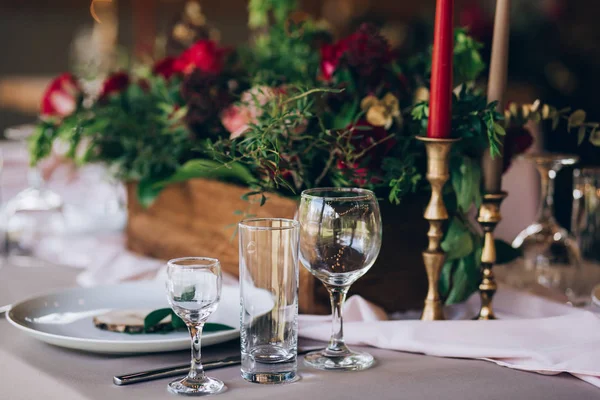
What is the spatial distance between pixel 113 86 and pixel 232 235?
0.63m

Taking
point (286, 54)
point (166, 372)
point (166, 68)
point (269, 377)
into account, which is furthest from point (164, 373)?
point (166, 68)

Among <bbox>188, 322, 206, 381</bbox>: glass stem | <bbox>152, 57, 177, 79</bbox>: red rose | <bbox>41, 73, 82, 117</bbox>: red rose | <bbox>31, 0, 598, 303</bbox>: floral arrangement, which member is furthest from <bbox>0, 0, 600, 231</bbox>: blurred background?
<bbox>188, 322, 206, 381</bbox>: glass stem

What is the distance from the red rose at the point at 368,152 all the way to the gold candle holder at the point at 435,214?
0.08 m

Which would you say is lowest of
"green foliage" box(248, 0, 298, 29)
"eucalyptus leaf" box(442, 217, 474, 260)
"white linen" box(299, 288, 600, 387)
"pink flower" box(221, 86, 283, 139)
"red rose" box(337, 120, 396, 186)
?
"white linen" box(299, 288, 600, 387)

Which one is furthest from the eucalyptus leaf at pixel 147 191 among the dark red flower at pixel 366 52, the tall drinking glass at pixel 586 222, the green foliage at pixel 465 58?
the tall drinking glass at pixel 586 222

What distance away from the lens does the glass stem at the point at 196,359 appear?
798 mm

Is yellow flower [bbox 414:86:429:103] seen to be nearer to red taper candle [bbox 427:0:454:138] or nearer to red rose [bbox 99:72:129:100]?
red taper candle [bbox 427:0:454:138]

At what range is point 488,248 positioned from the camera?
1027mm

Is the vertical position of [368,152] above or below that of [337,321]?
above

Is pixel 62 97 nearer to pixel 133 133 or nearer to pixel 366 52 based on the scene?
pixel 133 133

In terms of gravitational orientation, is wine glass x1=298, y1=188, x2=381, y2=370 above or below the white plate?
above

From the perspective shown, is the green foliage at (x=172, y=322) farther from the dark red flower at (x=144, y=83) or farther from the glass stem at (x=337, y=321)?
the dark red flower at (x=144, y=83)

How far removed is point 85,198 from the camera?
6.24 ft

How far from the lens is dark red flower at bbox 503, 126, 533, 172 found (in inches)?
43.0
